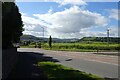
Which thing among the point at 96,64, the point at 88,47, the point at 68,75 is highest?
the point at 88,47

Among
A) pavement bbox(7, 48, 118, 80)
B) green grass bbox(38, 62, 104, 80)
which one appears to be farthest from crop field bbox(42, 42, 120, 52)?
green grass bbox(38, 62, 104, 80)

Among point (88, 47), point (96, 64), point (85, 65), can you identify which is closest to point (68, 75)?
point (85, 65)

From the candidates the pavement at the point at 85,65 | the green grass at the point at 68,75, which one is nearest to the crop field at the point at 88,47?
the pavement at the point at 85,65

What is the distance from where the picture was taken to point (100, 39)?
181875 mm

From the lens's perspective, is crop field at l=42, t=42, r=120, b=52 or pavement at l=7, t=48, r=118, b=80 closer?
pavement at l=7, t=48, r=118, b=80

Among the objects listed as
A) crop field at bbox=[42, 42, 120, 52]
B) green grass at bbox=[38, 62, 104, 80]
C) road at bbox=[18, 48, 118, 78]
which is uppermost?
crop field at bbox=[42, 42, 120, 52]

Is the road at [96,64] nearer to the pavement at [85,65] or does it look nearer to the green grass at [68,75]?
the pavement at [85,65]

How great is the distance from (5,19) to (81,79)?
620cm

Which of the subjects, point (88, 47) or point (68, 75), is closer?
point (68, 75)

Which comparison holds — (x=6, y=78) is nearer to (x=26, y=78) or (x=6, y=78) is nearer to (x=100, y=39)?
(x=26, y=78)

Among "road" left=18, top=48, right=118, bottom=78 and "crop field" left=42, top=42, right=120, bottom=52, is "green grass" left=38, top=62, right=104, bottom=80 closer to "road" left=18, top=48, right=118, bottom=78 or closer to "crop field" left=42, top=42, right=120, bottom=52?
"road" left=18, top=48, right=118, bottom=78

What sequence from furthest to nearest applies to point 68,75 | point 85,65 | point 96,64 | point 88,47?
point 88,47 < point 96,64 < point 85,65 < point 68,75

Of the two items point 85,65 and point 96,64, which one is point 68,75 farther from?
point 96,64

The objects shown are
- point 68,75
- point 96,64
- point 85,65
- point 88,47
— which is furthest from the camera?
point 88,47
